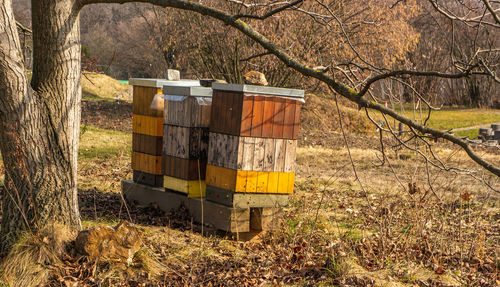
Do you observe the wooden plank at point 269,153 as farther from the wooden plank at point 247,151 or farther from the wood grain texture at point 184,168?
the wood grain texture at point 184,168

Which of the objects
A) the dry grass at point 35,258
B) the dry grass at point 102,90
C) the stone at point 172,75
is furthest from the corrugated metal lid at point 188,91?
the dry grass at point 102,90

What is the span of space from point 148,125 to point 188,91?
1087 millimetres

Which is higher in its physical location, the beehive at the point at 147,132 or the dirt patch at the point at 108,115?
the beehive at the point at 147,132

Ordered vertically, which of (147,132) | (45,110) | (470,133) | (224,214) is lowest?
(470,133)

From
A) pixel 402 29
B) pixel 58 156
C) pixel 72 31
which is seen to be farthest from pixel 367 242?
pixel 402 29

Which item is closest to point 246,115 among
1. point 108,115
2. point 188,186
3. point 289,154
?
point 289,154

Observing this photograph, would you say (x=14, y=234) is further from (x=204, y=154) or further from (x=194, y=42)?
(x=194, y=42)

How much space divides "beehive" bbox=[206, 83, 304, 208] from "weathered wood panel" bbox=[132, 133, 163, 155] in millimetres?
1114

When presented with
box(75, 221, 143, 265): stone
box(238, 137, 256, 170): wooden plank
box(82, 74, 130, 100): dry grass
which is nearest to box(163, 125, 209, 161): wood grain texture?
box(238, 137, 256, 170): wooden plank

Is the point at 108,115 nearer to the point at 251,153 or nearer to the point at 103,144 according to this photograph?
the point at 103,144

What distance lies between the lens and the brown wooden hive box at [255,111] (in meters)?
5.74

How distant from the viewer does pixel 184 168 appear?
6402 millimetres

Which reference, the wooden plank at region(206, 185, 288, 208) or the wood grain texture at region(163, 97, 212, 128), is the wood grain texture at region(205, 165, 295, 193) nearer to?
the wooden plank at region(206, 185, 288, 208)

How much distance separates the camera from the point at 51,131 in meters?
4.95
